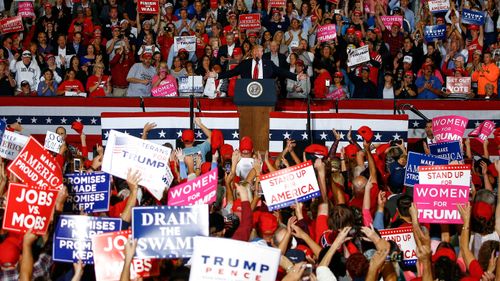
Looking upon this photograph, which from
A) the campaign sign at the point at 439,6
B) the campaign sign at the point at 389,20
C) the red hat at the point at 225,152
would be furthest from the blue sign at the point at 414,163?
the campaign sign at the point at 439,6

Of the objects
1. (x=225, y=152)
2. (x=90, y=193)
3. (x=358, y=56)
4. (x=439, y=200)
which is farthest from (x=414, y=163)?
(x=358, y=56)

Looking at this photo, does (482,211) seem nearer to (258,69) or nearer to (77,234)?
(77,234)

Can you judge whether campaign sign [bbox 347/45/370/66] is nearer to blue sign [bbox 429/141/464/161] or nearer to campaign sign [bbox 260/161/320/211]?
blue sign [bbox 429/141/464/161]

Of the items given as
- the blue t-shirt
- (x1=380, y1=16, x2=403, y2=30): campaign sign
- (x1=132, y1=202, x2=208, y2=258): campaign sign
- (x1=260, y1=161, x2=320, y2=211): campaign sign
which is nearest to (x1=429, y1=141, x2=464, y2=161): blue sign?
(x1=260, y1=161, x2=320, y2=211): campaign sign

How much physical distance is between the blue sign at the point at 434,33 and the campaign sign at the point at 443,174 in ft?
29.3

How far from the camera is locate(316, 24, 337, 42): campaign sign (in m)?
18.8

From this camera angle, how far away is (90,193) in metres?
10.8

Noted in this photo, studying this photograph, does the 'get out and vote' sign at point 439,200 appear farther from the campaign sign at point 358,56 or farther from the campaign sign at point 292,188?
the campaign sign at point 358,56

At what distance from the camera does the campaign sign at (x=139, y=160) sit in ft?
35.1

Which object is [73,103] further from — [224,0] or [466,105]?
[466,105]

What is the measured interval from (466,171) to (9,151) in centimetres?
553

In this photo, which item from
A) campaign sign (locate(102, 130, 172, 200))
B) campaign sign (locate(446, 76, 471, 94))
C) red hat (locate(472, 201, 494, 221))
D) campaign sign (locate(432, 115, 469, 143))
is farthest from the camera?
campaign sign (locate(446, 76, 471, 94))

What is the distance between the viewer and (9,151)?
42.7 feet

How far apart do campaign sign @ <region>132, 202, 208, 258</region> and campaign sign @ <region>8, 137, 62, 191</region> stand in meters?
2.25
